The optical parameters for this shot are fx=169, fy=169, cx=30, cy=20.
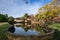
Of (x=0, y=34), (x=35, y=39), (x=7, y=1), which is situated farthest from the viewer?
(x=7, y=1)

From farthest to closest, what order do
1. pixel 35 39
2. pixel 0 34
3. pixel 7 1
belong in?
pixel 7 1
pixel 0 34
pixel 35 39

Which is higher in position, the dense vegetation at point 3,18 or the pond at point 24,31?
the dense vegetation at point 3,18

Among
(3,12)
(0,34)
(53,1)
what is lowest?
(0,34)

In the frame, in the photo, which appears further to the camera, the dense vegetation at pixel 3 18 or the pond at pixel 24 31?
the dense vegetation at pixel 3 18

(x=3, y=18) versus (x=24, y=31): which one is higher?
(x=3, y=18)

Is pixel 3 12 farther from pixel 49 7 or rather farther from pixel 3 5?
pixel 49 7

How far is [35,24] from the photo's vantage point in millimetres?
7523

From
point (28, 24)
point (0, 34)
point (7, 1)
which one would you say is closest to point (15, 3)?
point (7, 1)

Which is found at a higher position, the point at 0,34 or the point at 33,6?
the point at 33,6

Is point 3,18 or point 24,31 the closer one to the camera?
point 24,31

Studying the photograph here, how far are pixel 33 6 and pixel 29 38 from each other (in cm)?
307

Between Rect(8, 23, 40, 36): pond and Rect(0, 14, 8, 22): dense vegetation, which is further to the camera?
Rect(0, 14, 8, 22): dense vegetation

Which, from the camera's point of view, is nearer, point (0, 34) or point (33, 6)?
point (0, 34)

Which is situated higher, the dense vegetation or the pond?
the dense vegetation
